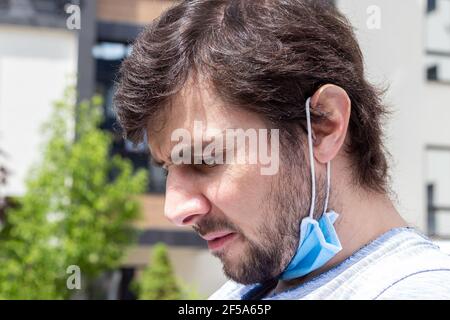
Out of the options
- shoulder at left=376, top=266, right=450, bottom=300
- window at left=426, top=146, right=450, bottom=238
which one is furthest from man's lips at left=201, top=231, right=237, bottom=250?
window at left=426, top=146, right=450, bottom=238

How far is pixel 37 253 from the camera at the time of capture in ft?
22.0

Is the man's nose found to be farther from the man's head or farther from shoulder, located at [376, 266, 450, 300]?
shoulder, located at [376, 266, 450, 300]

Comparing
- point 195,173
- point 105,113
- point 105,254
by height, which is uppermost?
point 105,113

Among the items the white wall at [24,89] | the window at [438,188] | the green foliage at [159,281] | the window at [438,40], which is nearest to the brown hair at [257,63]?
the window at [438,40]

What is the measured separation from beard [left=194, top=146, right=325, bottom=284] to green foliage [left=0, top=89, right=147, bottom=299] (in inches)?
216

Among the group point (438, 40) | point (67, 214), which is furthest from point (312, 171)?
point (438, 40)

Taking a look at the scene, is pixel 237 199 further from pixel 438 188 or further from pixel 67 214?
pixel 438 188

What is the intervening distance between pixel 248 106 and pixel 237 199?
0.47ft

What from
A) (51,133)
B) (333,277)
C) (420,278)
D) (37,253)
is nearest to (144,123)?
(333,277)

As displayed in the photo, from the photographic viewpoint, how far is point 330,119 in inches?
48.2

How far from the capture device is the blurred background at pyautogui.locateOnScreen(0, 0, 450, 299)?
6684 mm

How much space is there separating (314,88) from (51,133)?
22.3 feet
